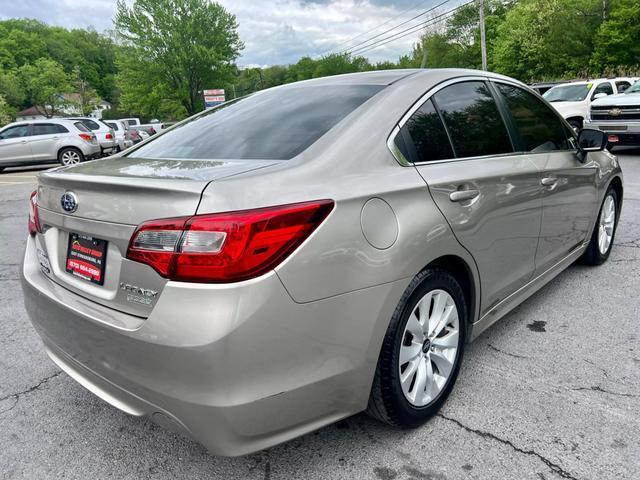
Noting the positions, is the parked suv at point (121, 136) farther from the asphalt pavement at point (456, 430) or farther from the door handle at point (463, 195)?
the door handle at point (463, 195)

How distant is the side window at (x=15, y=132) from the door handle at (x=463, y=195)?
1736 centimetres

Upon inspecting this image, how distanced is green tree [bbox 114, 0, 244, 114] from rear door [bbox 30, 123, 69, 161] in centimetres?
3308

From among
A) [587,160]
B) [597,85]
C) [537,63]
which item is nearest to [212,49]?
[537,63]

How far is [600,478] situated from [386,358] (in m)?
0.91

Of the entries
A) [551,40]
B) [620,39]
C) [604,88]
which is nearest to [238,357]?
[604,88]

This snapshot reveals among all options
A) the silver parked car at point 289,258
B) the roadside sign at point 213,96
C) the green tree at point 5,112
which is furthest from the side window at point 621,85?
the green tree at point 5,112

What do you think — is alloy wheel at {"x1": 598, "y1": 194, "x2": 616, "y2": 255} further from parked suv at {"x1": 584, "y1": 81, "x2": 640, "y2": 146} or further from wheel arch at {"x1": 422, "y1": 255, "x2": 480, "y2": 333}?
parked suv at {"x1": 584, "y1": 81, "x2": 640, "y2": 146}

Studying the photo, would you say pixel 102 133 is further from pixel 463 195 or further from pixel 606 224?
pixel 463 195

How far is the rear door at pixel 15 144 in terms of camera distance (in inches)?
627

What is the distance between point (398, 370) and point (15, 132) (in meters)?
17.7

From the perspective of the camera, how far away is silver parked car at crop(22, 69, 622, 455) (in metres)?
1.59

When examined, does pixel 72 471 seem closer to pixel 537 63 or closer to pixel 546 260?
pixel 546 260

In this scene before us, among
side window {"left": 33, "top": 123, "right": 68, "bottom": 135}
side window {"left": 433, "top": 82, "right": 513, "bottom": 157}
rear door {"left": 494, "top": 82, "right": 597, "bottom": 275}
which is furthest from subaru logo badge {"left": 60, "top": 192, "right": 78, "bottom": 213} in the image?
side window {"left": 33, "top": 123, "right": 68, "bottom": 135}

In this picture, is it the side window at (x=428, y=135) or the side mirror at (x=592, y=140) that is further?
the side mirror at (x=592, y=140)
